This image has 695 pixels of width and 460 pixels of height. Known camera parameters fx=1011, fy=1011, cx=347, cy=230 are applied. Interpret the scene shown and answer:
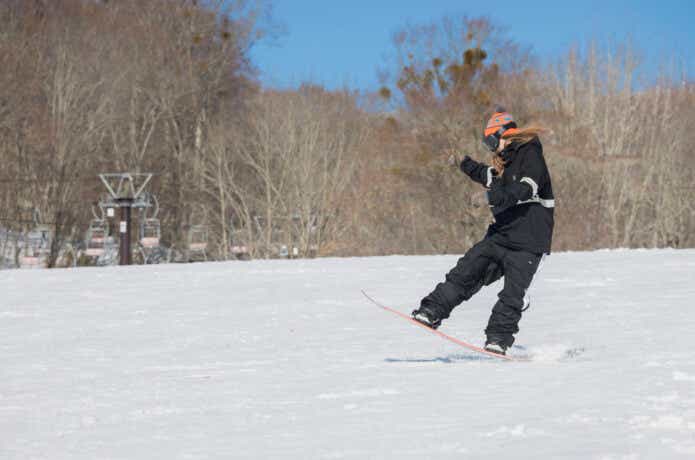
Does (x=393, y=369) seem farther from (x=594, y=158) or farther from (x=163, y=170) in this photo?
(x=163, y=170)

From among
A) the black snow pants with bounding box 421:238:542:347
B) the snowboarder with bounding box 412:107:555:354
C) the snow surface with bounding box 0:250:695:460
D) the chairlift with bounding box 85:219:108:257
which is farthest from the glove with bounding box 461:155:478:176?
the chairlift with bounding box 85:219:108:257

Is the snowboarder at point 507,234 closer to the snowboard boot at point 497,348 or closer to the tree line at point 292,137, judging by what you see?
the snowboard boot at point 497,348

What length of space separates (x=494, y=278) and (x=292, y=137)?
2762 centimetres

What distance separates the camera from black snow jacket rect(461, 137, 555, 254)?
631 cm

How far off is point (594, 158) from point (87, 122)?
669 inches

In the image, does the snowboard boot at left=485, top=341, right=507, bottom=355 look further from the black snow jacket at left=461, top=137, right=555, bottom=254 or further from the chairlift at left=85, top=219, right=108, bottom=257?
the chairlift at left=85, top=219, right=108, bottom=257

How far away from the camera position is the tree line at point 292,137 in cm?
2697

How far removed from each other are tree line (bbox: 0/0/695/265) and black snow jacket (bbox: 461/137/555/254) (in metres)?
17.4

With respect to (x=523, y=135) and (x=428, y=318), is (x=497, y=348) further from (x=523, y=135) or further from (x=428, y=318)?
(x=523, y=135)

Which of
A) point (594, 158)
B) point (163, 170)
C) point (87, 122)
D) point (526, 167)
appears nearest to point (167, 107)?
point (163, 170)

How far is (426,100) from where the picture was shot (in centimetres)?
2672

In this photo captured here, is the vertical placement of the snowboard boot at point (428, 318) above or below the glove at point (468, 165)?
below

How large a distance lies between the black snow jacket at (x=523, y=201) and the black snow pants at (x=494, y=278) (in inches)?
3.4

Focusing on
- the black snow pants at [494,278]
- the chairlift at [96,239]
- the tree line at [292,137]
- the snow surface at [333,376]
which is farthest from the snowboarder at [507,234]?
the chairlift at [96,239]
